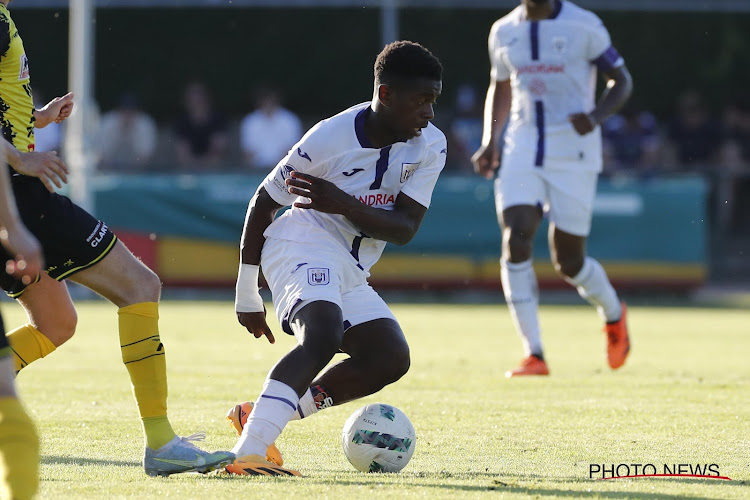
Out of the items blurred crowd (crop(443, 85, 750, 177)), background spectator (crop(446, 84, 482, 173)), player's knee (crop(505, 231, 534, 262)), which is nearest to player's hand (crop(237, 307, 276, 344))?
player's knee (crop(505, 231, 534, 262))

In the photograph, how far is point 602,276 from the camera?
9812 mm

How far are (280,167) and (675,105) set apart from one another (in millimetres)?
20081

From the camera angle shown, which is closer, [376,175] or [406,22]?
[376,175]

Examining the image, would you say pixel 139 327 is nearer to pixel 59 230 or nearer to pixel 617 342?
pixel 59 230

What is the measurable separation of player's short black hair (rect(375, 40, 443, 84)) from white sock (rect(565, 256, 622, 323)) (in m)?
4.43

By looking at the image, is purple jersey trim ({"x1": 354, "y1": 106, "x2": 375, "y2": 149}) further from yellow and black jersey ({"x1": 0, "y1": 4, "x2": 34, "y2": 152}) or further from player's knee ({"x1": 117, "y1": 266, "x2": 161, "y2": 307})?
yellow and black jersey ({"x1": 0, "y1": 4, "x2": 34, "y2": 152})

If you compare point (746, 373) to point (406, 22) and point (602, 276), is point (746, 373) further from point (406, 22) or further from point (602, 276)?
point (406, 22)

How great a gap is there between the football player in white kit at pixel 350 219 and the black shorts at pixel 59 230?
0.69 meters

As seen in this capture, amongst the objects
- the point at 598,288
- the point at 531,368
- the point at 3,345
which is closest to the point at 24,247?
the point at 3,345

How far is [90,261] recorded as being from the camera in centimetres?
535

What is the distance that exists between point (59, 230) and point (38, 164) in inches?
10.9

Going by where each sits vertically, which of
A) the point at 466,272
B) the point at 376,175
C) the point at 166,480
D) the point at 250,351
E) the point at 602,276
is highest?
the point at 376,175

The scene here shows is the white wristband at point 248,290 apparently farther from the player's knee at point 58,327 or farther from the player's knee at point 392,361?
the player's knee at point 58,327

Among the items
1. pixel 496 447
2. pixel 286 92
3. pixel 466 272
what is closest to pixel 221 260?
pixel 466 272
